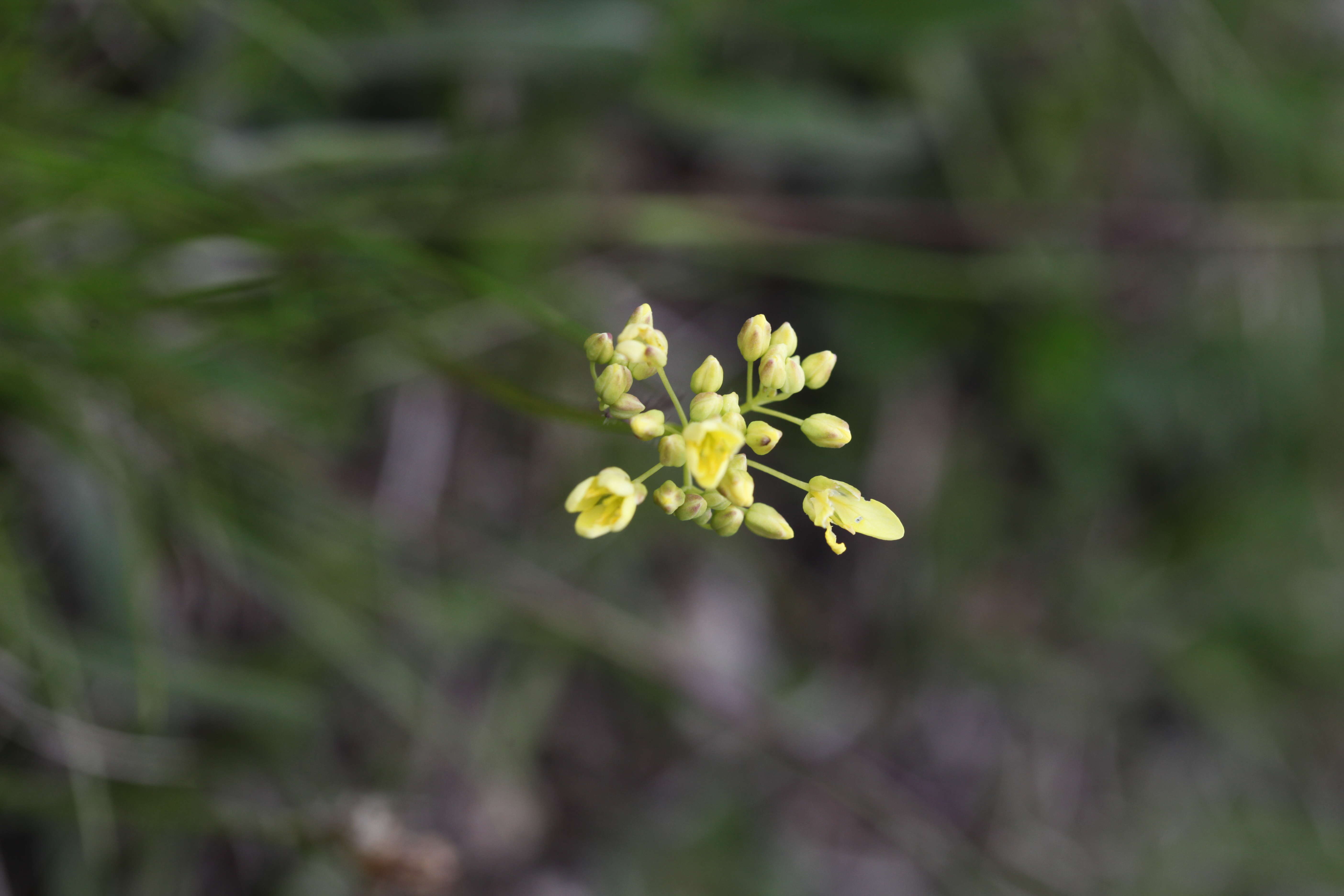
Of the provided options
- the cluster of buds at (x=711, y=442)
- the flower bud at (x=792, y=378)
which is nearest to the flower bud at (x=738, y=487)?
the cluster of buds at (x=711, y=442)

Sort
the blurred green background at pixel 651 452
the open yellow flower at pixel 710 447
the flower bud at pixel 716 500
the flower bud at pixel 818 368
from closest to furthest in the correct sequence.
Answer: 1. the open yellow flower at pixel 710 447
2. the flower bud at pixel 716 500
3. the flower bud at pixel 818 368
4. the blurred green background at pixel 651 452

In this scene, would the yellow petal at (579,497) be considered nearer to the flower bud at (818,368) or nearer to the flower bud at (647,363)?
the flower bud at (647,363)

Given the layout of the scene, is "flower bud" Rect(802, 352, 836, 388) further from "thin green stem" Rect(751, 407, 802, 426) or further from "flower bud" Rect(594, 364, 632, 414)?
"flower bud" Rect(594, 364, 632, 414)

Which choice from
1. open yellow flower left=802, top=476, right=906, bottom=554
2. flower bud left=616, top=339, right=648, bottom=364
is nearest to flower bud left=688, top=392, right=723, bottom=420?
flower bud left=616, top=339, right=648, bottom=364

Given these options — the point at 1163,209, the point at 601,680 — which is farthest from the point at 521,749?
the point at 1163,209

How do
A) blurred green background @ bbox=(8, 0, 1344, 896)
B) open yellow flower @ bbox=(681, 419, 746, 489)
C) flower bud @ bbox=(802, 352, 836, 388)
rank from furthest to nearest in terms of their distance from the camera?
1. blurred green background @ bbox=(8, 0, 1344, 896)
2. flower bud @ bbox=(802, 352, 836, 388)
3. open yellow flower @ bbox=(681, 419, 746, 489)

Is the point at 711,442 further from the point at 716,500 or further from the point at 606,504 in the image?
the point at 606,504
